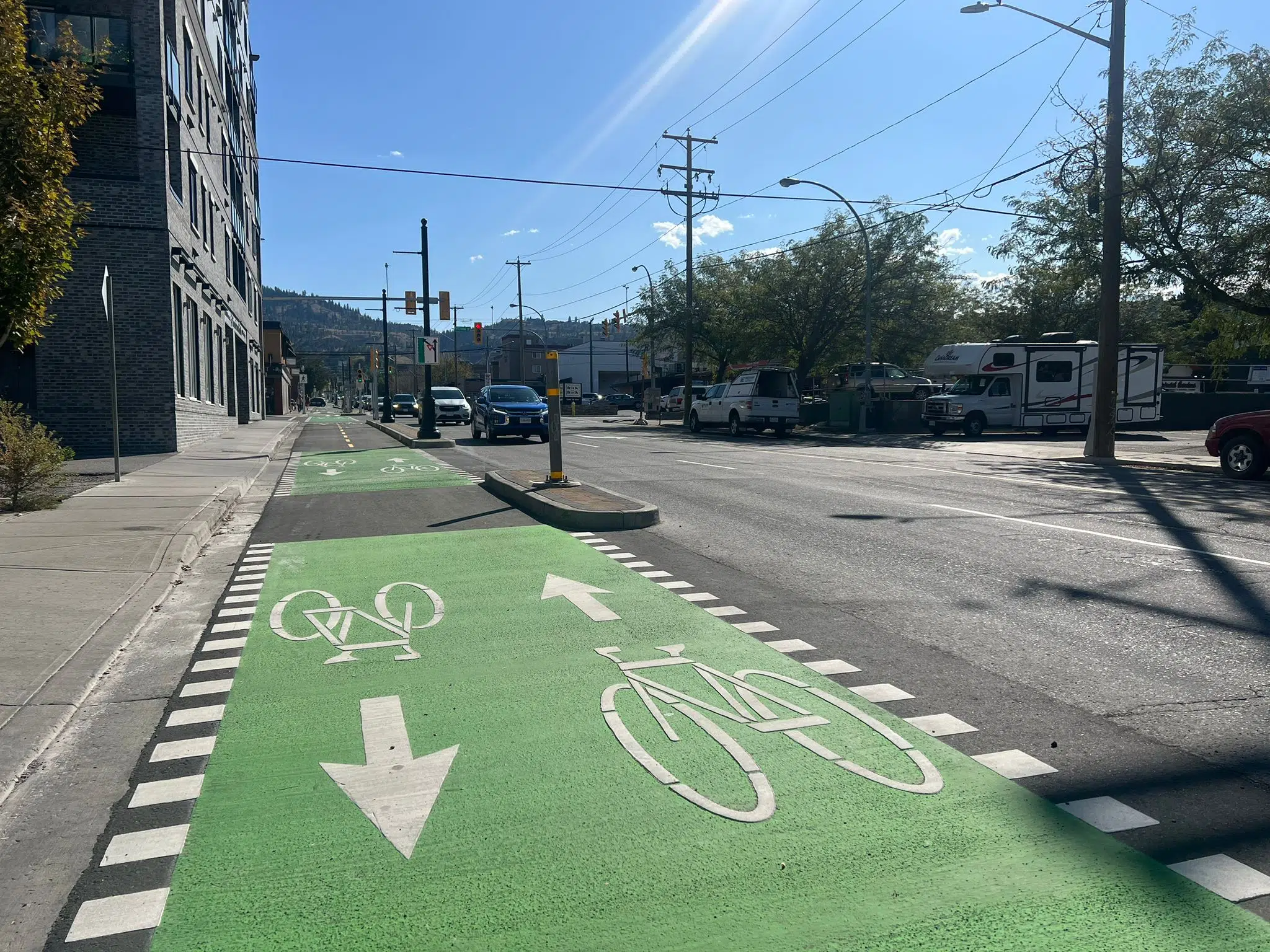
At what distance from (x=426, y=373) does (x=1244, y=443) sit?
2183cm

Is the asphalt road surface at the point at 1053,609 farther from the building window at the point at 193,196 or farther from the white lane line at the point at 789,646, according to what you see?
the building window at the point at 193,196

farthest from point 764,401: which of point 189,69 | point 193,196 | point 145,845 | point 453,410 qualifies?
point 145,845

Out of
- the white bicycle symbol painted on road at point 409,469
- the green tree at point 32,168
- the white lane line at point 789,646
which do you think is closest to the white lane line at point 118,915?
the white lane line at point 789,646

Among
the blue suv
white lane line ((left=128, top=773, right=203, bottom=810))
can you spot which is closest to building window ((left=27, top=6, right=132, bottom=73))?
the blue suv

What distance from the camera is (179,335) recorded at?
A: 82.8 feet

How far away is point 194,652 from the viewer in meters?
6.04

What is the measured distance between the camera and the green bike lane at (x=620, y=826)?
2861 millimetres

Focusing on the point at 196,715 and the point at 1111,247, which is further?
the point at 1111,247

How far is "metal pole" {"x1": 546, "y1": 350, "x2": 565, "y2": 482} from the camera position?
13289 millimetres

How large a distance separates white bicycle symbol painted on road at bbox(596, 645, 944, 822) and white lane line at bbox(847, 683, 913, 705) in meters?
0.16

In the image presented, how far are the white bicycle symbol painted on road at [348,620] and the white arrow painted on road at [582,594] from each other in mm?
861

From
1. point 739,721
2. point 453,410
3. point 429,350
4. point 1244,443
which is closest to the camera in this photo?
point 739,721

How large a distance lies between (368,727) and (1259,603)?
6.11 meters

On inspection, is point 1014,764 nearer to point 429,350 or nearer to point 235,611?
point 235,611
